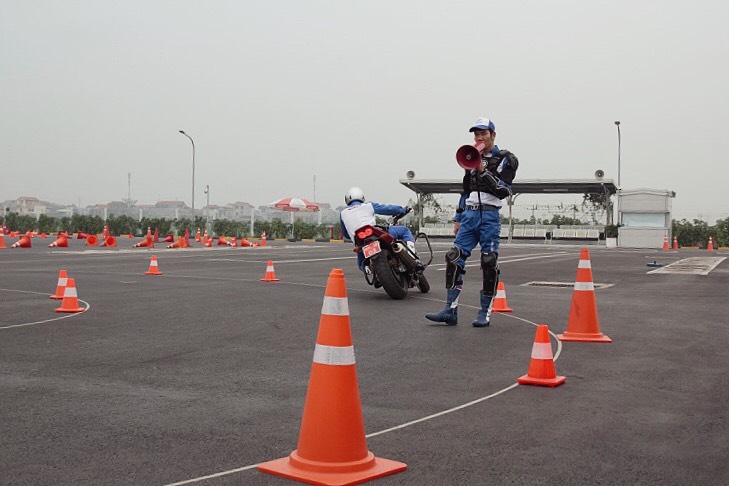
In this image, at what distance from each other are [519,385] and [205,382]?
2.25 metres

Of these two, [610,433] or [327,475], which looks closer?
[327,475]

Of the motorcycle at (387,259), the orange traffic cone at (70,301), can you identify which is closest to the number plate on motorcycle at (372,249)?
the motorcycle at (387,259)

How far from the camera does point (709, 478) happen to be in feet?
12.8

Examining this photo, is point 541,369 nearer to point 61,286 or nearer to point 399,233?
point 399,233

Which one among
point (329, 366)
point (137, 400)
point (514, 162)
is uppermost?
point (514, 162)

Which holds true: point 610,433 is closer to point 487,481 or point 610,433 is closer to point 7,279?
point 487,481

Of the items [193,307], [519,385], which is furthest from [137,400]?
[193,307]

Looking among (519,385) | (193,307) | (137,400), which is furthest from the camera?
(193,307)

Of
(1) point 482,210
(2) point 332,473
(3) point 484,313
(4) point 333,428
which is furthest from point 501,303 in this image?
(2) point 332,473

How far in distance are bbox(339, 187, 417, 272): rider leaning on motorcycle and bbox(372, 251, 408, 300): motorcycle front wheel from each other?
0.42 meters

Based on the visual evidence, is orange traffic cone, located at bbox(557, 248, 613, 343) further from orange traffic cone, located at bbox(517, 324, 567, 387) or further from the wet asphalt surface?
orange traffic cone, located at bbox(517, 324, 567, 387)

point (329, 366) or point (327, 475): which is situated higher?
point (329, 366)

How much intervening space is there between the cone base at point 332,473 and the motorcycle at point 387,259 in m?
8.48

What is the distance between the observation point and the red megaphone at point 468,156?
9266 mm
